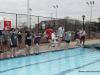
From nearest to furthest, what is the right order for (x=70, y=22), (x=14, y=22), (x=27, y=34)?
1. (x=27, y=34)
2. (x=14, y=22)
3. (x=70, y=22)

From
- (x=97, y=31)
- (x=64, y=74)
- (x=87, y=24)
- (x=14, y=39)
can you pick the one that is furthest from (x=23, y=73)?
(x=97, y=31)

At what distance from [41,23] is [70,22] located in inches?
340

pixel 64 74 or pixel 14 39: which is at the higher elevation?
pixel 14 39

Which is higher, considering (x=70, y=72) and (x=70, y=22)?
(x=70, y=22)

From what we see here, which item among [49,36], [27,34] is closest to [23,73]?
[27,34]

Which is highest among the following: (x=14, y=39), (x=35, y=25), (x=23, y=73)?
(x=35, y=25)

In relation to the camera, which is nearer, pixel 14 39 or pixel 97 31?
pixel 14 39

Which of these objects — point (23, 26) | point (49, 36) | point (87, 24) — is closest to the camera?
point (49, 36)

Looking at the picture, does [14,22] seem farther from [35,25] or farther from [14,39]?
[14,39]

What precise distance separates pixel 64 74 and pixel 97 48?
819cm

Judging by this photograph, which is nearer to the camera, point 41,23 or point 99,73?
point 99,73

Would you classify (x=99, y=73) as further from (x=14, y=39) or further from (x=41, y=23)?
(x=41, y=23)

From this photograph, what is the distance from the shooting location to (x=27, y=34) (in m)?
10.3

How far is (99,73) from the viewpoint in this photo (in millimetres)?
6035
